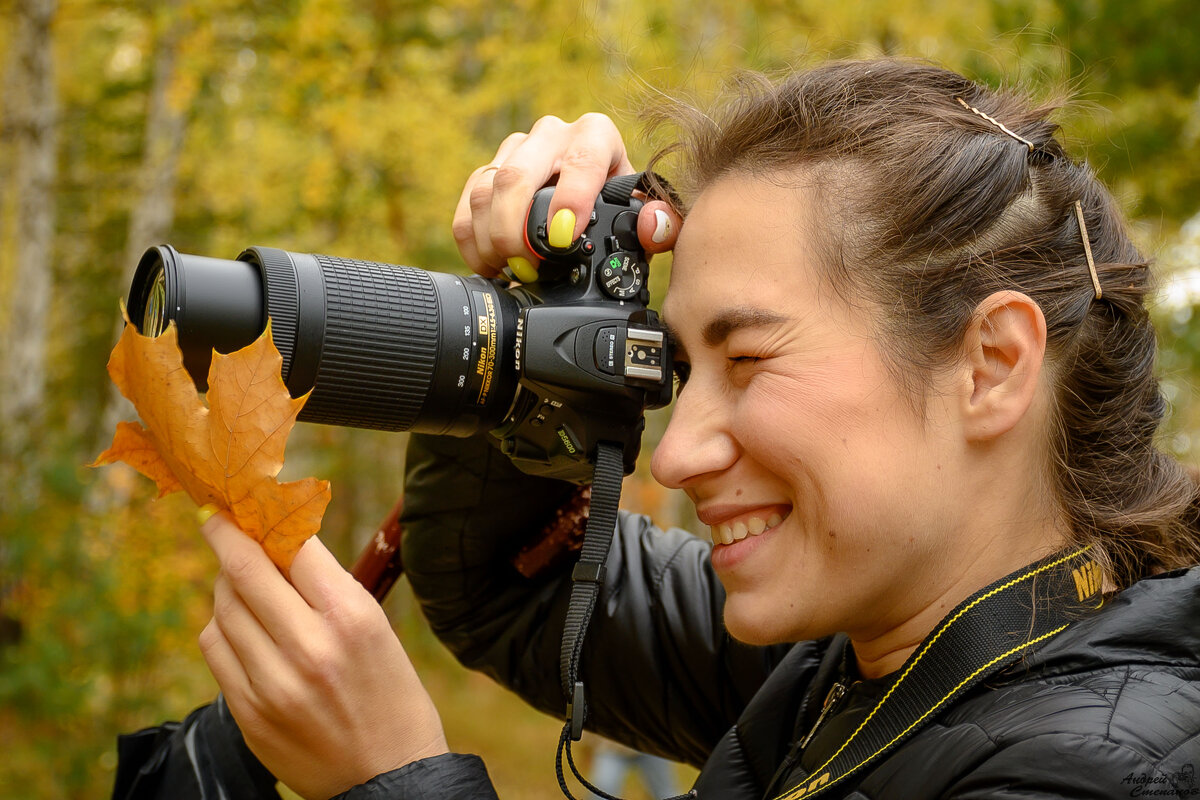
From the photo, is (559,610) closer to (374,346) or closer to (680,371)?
(680,371)

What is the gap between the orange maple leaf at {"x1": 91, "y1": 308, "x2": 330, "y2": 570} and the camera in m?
1.23

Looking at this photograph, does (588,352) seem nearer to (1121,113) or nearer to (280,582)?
(280,582)

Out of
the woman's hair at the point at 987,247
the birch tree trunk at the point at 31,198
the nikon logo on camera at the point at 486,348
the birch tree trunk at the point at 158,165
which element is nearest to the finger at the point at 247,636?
the nikon logo on camera at the point at 486,348

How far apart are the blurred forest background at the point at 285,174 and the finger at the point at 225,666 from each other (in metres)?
1.10

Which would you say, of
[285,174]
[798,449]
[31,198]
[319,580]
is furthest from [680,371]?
[285,174]

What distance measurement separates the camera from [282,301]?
144 cm

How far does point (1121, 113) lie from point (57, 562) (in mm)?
5582

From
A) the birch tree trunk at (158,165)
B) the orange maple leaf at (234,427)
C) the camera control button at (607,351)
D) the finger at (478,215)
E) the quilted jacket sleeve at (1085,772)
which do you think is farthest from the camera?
the birch tree trunk at (158,165)

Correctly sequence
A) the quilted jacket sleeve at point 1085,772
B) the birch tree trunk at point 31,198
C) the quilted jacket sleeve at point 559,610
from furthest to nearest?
1. the birch tree trunk at point 31,198
2. the quilted jacket sleeve at point 559,610
3. the quilted jacket sleeve at point 1085,772

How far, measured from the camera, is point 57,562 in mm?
5004

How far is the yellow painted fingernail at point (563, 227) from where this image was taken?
1568 mm

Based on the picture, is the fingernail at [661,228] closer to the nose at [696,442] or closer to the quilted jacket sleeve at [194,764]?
the nose at [696,442]

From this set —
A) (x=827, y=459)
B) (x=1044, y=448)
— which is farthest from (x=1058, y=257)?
(x=827, y=459)

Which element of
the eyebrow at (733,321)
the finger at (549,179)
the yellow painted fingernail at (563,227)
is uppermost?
the finger at (549,179)
